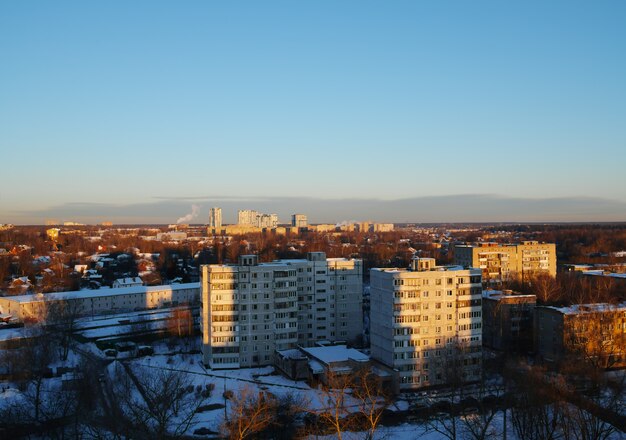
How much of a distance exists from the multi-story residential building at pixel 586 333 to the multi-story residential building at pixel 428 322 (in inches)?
190

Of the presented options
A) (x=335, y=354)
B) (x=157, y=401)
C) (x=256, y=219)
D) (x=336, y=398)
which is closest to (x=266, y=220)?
(x=256, y=219)

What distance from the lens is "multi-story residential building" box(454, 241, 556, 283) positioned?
151ft

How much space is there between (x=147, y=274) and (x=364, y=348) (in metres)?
36.9

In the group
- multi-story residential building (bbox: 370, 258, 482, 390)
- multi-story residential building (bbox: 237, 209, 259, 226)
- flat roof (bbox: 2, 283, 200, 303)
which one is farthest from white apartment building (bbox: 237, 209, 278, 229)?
multi-story residential building (bbox: 370, 258, 482, 390)

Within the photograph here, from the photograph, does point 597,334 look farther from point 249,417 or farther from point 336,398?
point 249,417

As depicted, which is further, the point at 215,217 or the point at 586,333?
the point at 215,217

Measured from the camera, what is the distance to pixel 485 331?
96.2ft

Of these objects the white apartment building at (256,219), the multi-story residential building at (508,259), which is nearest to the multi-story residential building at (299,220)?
the white apartment building at (256,219)

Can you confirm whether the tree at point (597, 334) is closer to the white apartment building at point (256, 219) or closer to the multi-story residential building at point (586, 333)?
the multi-story residential building at point (586, 333)

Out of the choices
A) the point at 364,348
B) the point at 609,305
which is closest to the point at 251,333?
the point at 364,348

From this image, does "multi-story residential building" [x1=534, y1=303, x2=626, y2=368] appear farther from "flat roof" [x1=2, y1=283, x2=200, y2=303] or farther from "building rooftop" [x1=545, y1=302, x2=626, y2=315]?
"flat roof" [x1=2, y1=283, x2=200, y2=303]

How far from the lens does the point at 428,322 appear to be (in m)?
22.8

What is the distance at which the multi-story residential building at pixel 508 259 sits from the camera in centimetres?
4606

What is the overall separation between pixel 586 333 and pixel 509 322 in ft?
13.9
